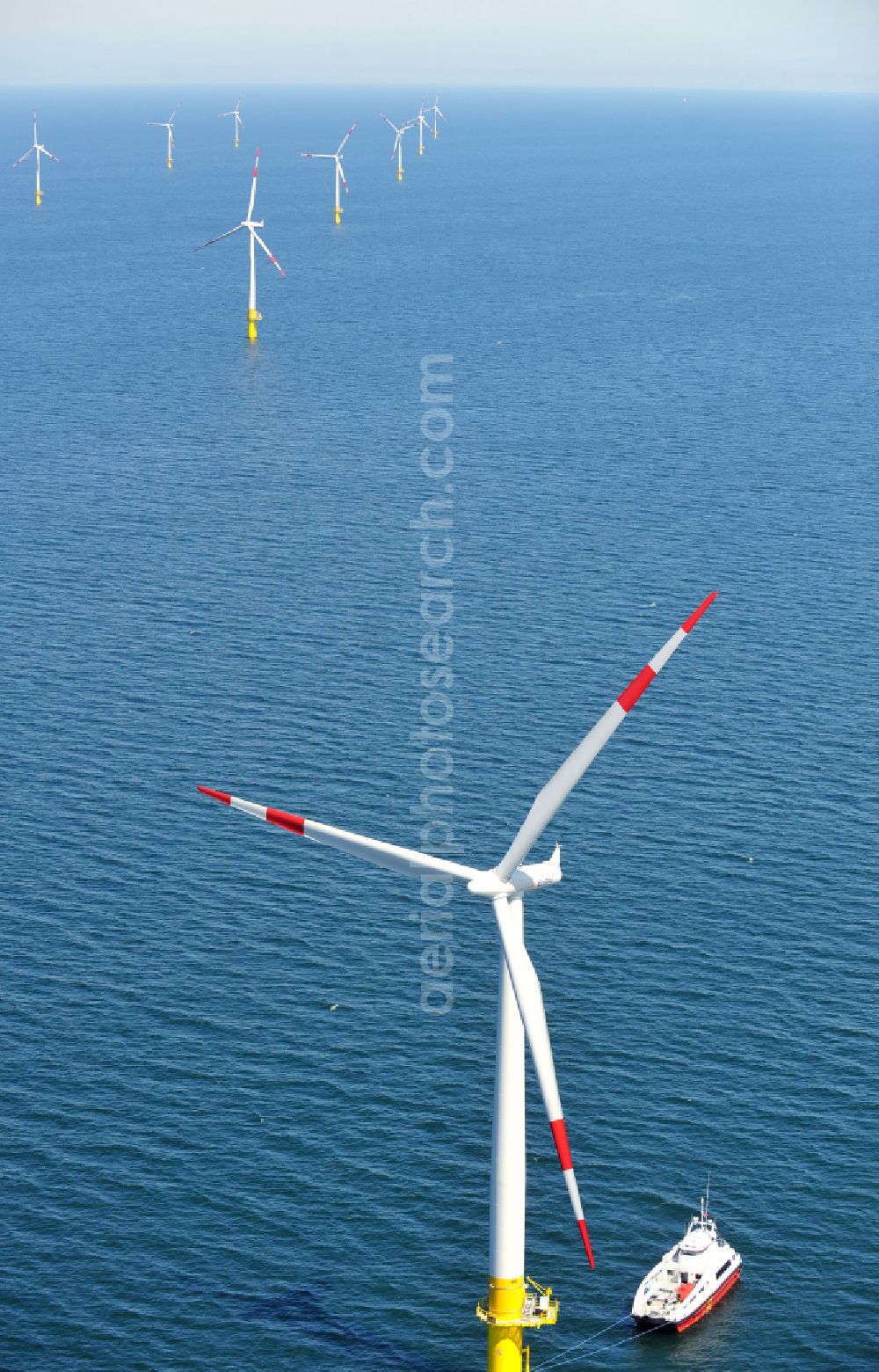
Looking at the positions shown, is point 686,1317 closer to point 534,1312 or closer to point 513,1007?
point 534,1312

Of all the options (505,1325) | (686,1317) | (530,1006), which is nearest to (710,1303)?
(686,1317)

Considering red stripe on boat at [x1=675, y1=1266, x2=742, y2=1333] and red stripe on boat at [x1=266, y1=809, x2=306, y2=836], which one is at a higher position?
red stripe on boat at [x1=266, y1=809, x2=306, y2=836]

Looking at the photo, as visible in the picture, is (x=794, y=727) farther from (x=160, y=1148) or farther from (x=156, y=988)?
(x=160, y=1148)

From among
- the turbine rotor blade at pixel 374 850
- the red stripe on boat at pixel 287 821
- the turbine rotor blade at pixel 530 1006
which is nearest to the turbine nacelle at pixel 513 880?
the turbine rotor blade at pixel 530 1006

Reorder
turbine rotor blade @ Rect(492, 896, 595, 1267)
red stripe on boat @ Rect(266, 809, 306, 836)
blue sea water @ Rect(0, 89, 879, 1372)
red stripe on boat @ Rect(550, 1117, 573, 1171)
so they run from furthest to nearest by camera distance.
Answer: blue sea water @ Rect(0, 89, 879, 1372), red stripe on boat @ Rect(266, 809, 306, 836), turbine rotor blade @ Rect(492, 896, 595, 1267), red stripe on boat @ Rect(550, 1117, 573, 1171)

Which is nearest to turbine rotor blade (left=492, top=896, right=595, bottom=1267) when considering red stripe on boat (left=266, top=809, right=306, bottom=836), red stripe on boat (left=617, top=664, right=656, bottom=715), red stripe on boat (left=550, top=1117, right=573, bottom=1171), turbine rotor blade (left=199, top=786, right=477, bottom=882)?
red stripe on boat (left=550, top=1117, right=573, bottom=1171)

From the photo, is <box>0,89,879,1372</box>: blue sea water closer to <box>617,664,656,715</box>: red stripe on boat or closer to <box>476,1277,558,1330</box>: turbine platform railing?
<box>476,1277,558,1330</box>: turbine platform railing
